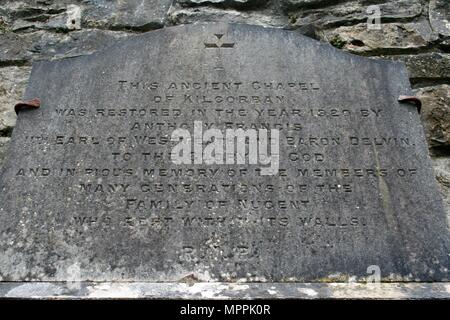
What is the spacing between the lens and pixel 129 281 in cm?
187

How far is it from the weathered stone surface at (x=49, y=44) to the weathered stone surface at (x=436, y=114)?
1557mm

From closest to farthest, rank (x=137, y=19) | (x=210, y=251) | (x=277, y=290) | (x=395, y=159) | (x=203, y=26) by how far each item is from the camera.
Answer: (x=277, y=290)
(x=210, y=251)
(x=395, y=159)
(x=203, y=26)
(x=137, y=19)

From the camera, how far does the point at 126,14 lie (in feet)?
10.1

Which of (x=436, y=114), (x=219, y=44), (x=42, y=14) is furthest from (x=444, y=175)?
(x=42, y=14)

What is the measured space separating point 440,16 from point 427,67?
1.27 ft

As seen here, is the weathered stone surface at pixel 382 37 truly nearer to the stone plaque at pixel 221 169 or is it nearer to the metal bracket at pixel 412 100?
the stone plaque at pixel 221 169

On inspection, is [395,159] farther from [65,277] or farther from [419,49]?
[65,277]

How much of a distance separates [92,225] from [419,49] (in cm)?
185

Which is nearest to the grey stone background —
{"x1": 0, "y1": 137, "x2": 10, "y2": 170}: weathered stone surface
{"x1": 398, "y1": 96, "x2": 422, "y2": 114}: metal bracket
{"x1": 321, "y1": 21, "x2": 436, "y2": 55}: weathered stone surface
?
{"x1": 321, "y1": 21, "x2": 436, "y2": 55}: weathered stone surface

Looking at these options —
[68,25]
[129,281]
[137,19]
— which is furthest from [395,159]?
[68,25]

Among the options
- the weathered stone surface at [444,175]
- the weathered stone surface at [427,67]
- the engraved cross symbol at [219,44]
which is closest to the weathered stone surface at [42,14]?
the engraved cross symbol at [219,44]

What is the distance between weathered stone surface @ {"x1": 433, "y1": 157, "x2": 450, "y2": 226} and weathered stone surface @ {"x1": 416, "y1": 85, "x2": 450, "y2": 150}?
0.23 ft

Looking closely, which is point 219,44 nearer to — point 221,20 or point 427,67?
point 221,20

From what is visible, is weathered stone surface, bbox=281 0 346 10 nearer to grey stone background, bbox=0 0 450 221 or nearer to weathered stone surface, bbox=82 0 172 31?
grey stone background, bbox=0 0 450 221
